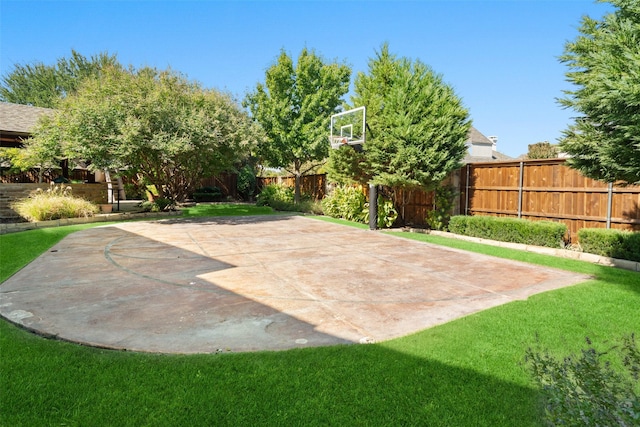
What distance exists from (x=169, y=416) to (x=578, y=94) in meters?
6.30

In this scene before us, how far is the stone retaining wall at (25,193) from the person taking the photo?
1336 centimetres

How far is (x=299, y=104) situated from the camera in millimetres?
18750

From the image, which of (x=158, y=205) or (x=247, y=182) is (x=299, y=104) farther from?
(x=247, y=182)

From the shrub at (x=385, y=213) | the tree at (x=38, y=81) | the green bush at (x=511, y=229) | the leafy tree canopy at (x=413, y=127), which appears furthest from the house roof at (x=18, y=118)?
the tree at (x=38, y=81)

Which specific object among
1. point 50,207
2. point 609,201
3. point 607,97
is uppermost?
point 607,97

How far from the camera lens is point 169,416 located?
231cm

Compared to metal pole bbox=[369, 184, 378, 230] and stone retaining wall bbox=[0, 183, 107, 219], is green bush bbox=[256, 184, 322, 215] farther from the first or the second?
stone retaining wall bbox=[0, 183, 107, 219]

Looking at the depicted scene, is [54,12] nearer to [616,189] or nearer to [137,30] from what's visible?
[137,30]

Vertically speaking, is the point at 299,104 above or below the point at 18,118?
above

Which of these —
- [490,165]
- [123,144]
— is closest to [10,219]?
[123,144]

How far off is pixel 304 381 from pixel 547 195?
28.4 ft

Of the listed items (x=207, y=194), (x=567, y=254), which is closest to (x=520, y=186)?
(x=567, y=254)

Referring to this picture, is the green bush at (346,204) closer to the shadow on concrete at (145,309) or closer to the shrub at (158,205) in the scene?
the shrub at (158,205)

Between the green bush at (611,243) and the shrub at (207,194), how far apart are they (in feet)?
70.7
